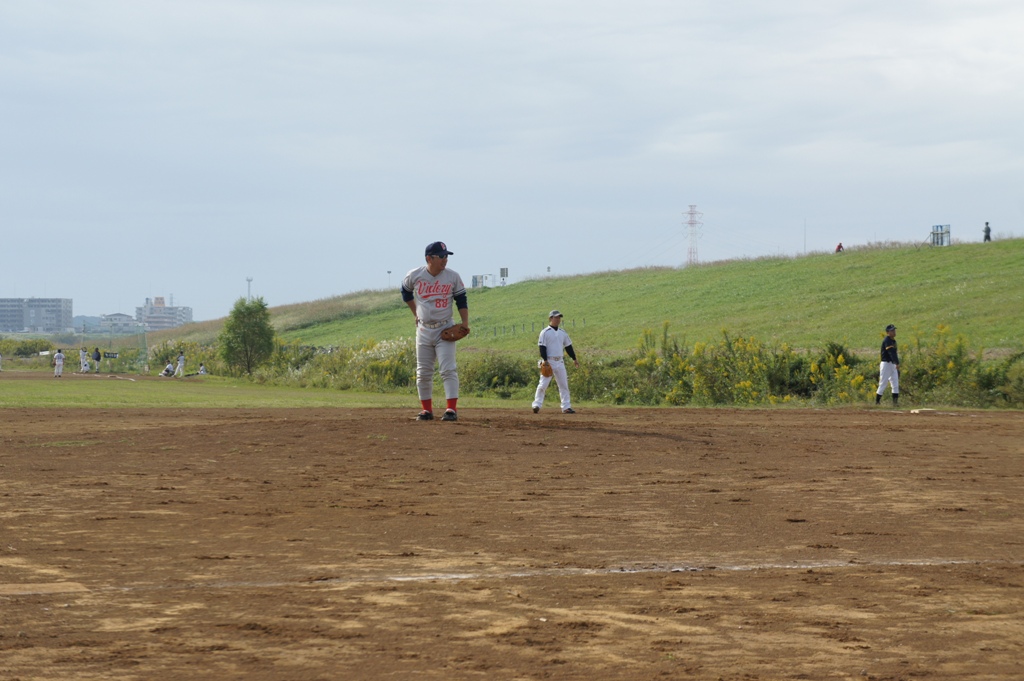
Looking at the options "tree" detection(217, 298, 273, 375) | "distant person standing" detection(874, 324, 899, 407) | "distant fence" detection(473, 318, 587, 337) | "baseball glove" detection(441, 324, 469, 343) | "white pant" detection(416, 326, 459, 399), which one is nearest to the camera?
"baseball glove" detection(441, 324, 469, 343)

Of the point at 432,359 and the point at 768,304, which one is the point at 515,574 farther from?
the point at 768,304

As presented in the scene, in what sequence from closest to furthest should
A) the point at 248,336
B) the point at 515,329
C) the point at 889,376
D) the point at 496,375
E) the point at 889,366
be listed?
1. the point at 889,366
2. the point at 889,376
3. the point at 496,375
4. the point at 248,336
5. the point at 515,329

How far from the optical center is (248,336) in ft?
176

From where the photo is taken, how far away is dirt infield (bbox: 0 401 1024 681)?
513 cm

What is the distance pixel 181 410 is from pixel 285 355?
31657 mm

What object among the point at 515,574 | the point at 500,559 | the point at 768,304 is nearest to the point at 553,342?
the point at 500,559

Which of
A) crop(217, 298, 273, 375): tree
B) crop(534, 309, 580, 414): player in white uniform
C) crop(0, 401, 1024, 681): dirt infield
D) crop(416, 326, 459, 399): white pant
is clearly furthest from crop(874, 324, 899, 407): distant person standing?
crop(217, 298, 273, 375): tree

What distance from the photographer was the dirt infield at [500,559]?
513 centimetres

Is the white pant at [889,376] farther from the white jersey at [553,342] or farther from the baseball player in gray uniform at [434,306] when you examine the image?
the baseball player in gray uniform at [434,306]

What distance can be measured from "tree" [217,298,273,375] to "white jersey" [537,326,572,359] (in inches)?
1375

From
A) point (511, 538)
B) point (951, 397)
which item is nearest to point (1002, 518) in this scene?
point (511, 538)

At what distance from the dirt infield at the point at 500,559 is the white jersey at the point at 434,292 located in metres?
1.70

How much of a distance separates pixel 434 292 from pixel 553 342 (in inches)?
211

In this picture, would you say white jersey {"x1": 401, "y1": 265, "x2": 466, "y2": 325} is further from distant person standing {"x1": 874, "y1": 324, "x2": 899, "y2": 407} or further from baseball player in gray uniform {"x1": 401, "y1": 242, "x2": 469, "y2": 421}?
distant person standing {"x1": 874, "y1": 324, "x2": 899, "y2": 407}
